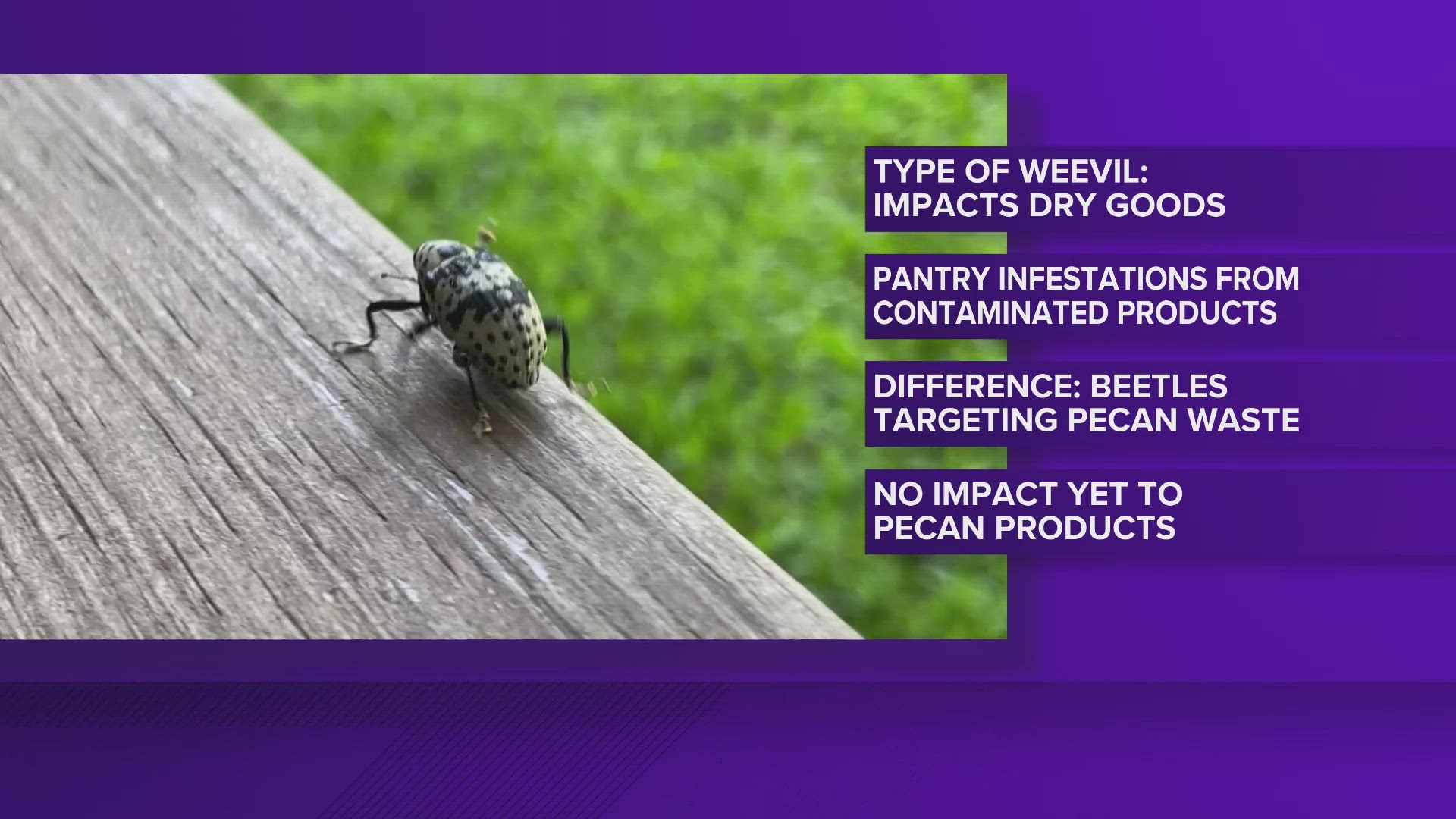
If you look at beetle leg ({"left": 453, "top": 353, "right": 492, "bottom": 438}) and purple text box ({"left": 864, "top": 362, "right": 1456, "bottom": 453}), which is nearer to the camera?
beetle leg ({"left": 453, "top": 353, "right": 492, "bottom": 438})

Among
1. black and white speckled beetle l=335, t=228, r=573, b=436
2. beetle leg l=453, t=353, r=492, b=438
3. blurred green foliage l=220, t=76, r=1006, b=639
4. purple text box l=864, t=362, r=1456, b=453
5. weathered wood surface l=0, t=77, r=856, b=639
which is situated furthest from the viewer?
blurred green foliage l=220, t=76, r=1006, b=639

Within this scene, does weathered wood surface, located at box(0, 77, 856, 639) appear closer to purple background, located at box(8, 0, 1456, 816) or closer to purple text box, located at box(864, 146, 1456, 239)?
purple background, located at box(8, 0, 1456, 816)

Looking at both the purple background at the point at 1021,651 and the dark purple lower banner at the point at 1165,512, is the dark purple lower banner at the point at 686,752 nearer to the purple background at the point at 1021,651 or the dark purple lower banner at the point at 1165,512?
the purple background at the point at 1021,651

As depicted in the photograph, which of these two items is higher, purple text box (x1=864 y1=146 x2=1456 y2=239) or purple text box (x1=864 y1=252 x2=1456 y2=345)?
purple text box (x1=864 y1=146 x2=1456 y2=239)

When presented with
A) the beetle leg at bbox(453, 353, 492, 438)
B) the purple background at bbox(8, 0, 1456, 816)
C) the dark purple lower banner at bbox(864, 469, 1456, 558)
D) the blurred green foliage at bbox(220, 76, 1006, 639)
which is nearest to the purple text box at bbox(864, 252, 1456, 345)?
the purple background at bbox(8, 0, 1456, 816)

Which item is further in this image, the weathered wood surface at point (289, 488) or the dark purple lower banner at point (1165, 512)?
the dark purple lower banner at point (1165, 512)

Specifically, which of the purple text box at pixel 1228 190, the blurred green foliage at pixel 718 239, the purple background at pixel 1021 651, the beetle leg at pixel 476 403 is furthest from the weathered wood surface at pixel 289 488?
the blurred green foliage at pixel 718 239

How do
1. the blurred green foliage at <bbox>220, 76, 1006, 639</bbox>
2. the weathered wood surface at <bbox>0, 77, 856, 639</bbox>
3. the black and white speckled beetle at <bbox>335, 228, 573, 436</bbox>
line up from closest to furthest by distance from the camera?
the weathered wood surface at <bbox>0, 77, 856, 639</bbox> < the black and white speckled beetle at <bbox>335, 228, 573, 436</bbox> < the blurred green foliage at <bbox>220, 76, 1006, 639</bbox>

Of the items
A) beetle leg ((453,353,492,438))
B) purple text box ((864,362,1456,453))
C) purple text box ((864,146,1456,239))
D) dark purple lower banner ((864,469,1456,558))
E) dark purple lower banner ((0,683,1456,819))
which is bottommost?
dark purple lower banner ((0,683,1456,819))
